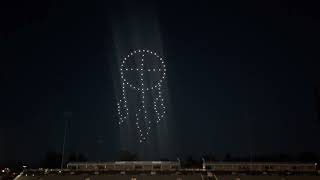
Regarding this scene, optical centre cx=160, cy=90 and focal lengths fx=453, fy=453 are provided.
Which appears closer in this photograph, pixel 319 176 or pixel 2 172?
pixel 319 176

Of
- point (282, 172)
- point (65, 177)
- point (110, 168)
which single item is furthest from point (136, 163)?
point (282, 172)

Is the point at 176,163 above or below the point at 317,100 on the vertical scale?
below

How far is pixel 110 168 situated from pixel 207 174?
1119cm

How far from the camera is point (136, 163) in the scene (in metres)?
48.9

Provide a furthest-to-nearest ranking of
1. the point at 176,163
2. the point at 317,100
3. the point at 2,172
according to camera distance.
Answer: the point at 176,163 < the point at 2,172 < the point at 317,100

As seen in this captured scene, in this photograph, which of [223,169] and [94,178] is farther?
[223,169]

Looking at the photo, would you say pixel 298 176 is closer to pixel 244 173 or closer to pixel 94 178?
pixel 244 173

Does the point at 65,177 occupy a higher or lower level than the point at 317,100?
lower

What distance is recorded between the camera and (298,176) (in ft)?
144

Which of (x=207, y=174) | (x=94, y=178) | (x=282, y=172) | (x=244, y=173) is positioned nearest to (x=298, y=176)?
(x=282, y=172)

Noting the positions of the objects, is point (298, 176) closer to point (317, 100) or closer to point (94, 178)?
point (317, 100)

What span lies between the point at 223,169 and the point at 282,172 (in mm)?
6131

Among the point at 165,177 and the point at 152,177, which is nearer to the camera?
the point at 165,177

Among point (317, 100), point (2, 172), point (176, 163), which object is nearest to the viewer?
point (317, 100)
